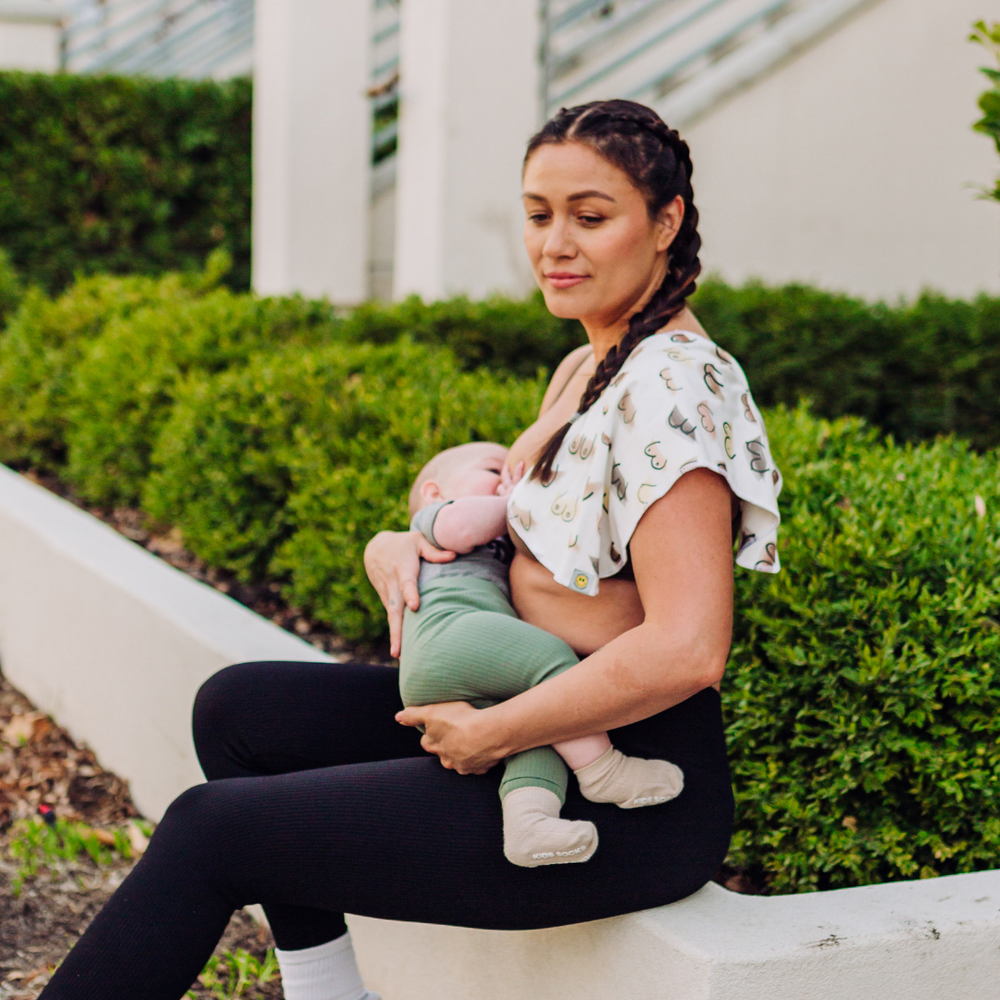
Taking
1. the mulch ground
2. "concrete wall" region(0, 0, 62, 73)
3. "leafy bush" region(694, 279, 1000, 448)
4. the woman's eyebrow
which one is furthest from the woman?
"concrete wall" region(0, 0, 62, 73)

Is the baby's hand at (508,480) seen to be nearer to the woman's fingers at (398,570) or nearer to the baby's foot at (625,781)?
the woman's fingers at (398,570)

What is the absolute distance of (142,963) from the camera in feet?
5.85

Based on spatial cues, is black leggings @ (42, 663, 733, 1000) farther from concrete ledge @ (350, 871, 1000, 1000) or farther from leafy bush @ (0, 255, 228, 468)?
leafy bush @ (0, 255, 228, 468)

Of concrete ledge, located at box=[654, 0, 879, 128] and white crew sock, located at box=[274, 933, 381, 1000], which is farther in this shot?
concrete ledge, located at box=[654, 0, 879, 128]

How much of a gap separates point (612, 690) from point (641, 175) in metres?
0.87

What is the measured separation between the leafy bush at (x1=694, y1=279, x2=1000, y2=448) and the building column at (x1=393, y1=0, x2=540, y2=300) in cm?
205

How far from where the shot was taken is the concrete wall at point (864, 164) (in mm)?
7340

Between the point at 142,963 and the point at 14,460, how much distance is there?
16.2 ft

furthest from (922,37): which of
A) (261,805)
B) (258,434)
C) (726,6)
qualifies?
(261,805)

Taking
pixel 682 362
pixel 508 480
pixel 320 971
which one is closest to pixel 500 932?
pixel 320 971

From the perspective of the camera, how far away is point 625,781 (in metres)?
1.78

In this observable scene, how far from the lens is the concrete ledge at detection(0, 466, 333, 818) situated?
3225mm

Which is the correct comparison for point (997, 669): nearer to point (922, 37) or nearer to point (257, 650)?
point (257, 650)

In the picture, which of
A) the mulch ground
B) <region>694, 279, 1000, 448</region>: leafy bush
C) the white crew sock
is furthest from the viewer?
<region>694, 279, 1000, 448</region>: leafy bush
